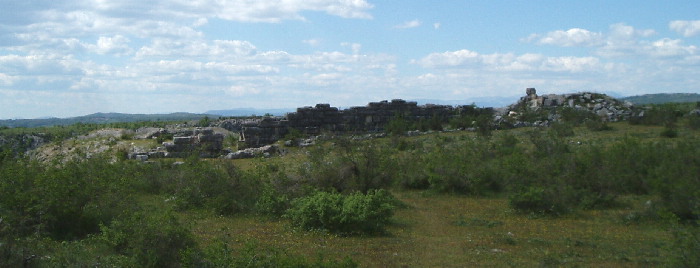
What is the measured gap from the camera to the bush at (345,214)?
454 inches

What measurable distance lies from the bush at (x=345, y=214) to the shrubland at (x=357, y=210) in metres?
0.03

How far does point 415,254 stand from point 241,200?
5.64m

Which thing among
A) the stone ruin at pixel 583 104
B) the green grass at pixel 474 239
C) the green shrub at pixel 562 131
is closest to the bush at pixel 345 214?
the green grass at pixel 474 239

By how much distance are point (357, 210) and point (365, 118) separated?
73.5 feet

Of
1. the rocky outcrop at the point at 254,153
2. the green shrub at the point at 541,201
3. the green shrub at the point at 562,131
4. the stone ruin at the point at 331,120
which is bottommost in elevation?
the green shrub at the point at 541,201

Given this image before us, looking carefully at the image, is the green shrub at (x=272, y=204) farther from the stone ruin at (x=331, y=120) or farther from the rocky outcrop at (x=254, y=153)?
the stone ruin at (x=331, y=120)

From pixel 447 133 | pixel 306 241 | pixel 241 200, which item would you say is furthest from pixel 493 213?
pixel 447 133

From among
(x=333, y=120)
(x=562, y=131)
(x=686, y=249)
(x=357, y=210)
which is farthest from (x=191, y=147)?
(x=686, y=249)

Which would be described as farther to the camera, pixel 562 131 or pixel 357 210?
pixel 562 131

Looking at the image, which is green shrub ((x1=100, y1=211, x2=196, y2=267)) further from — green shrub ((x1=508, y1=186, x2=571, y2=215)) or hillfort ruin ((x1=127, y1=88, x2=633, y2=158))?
hillfort ruin ((x1=127, y1=88, x2=633, y2=158))

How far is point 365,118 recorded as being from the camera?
111ft

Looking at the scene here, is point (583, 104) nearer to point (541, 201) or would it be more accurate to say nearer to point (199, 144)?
point (199, 144)

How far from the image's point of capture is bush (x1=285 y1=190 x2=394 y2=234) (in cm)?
1153

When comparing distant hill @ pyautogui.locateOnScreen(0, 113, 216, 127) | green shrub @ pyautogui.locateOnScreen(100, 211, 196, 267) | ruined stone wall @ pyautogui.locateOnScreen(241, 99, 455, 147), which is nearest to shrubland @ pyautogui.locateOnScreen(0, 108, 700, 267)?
green shrub @ pyautogui.locateOnScreen(100, 211, 196, 267)
